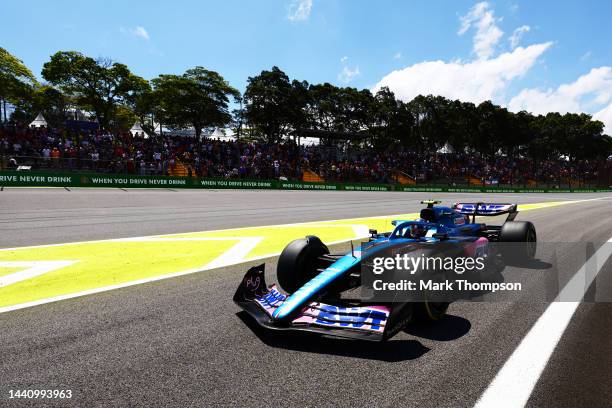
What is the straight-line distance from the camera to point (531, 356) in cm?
284

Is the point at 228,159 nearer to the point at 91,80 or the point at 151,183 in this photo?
the point at 151,183

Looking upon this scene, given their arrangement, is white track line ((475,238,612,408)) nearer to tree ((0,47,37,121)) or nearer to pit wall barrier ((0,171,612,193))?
pit wall barrier ((0,171,612,193))

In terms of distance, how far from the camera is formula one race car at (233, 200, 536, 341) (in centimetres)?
301

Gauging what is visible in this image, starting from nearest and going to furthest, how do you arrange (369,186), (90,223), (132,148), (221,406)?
(221,406) < (90,223) < (132,148) < (369,186)

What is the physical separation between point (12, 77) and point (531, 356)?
45727 mm

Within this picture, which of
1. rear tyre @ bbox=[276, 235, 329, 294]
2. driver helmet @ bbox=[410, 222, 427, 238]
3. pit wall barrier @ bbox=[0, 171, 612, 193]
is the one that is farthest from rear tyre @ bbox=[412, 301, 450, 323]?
pit wall barrier @ bbox=[0, 171, 612, 193]

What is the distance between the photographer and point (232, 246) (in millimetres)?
7133

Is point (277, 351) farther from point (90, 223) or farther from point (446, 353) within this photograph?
point (90, 223)

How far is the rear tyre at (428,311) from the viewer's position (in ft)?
11.1

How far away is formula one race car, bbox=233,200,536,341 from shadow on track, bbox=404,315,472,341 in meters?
0.07

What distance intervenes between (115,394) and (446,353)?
2211mm

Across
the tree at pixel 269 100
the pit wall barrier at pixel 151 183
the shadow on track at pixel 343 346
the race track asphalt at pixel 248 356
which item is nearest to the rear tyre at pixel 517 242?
the race track asphalt at pixel 248 356

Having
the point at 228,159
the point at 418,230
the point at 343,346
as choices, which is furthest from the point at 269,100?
the point at 343,346

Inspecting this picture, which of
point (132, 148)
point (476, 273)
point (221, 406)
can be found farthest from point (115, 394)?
point (132, 148)
